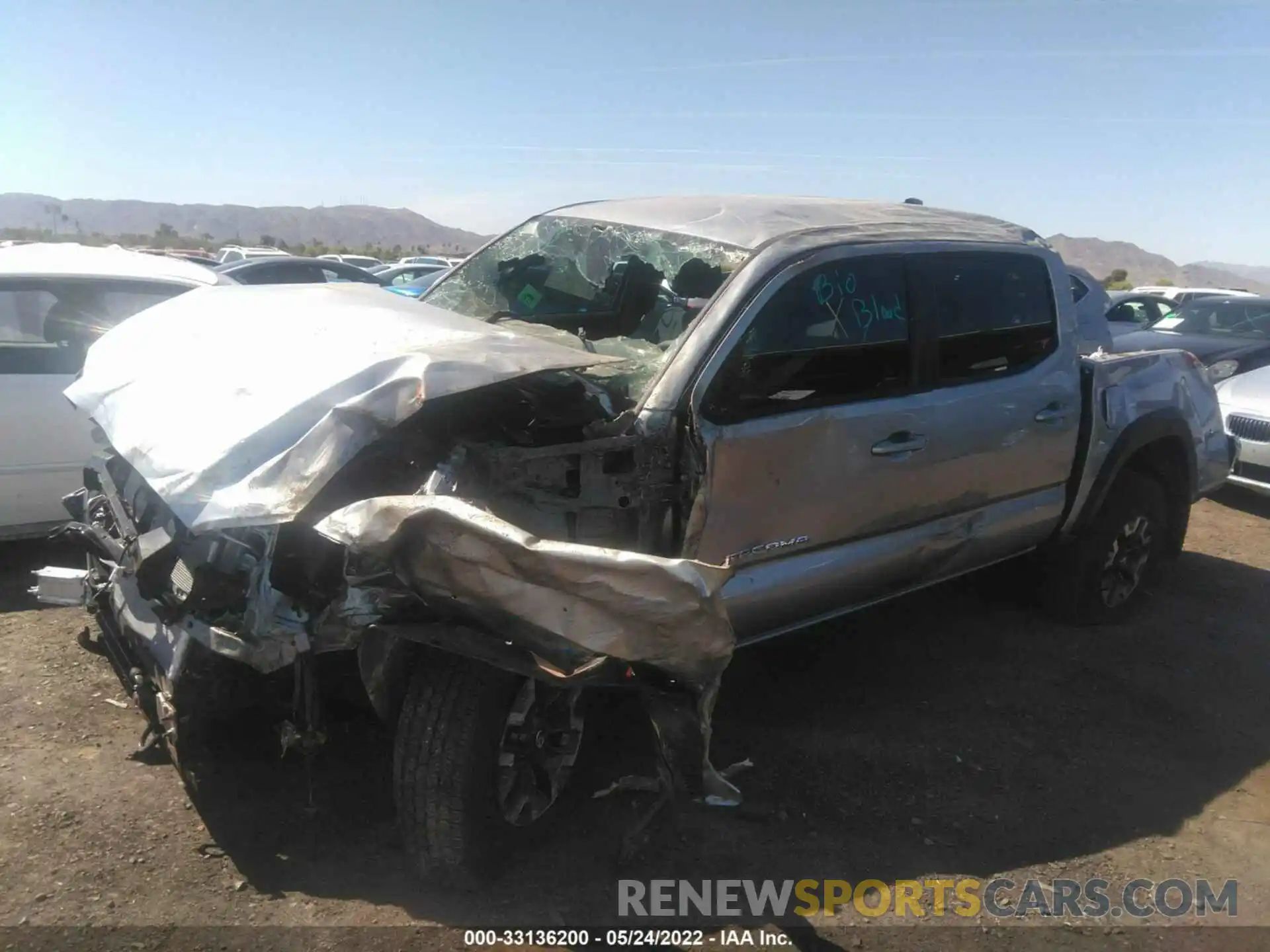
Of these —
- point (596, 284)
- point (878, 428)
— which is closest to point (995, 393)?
point (878, 428)

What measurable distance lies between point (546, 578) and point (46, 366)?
3718mm

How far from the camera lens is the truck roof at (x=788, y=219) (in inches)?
146

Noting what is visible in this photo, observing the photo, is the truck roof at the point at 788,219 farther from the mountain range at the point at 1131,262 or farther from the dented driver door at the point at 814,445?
the mountain range at the point at 1131,262

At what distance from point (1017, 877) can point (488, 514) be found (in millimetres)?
2074

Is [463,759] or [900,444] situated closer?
[463,759]

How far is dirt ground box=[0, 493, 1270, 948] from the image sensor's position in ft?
9.25

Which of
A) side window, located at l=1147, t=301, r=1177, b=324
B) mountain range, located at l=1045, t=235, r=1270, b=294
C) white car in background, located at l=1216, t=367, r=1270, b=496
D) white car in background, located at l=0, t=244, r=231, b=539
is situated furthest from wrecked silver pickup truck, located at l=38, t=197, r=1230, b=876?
mountain range, located at l=1045, t=235, r=1270, b=294

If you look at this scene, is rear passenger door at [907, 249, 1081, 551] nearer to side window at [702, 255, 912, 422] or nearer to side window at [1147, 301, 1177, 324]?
side window at [702, 255, 912, 422]

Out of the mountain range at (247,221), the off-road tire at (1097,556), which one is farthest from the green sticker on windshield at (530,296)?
the mountain range at (247,221)

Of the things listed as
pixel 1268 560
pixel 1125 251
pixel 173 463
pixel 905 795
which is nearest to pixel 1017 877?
pixel 905 795

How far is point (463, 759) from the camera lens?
2.71 metres

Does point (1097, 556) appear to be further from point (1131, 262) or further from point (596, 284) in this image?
point (1131, 262)

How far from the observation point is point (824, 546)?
11.6 ft

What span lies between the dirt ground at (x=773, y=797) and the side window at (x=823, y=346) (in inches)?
53.3
